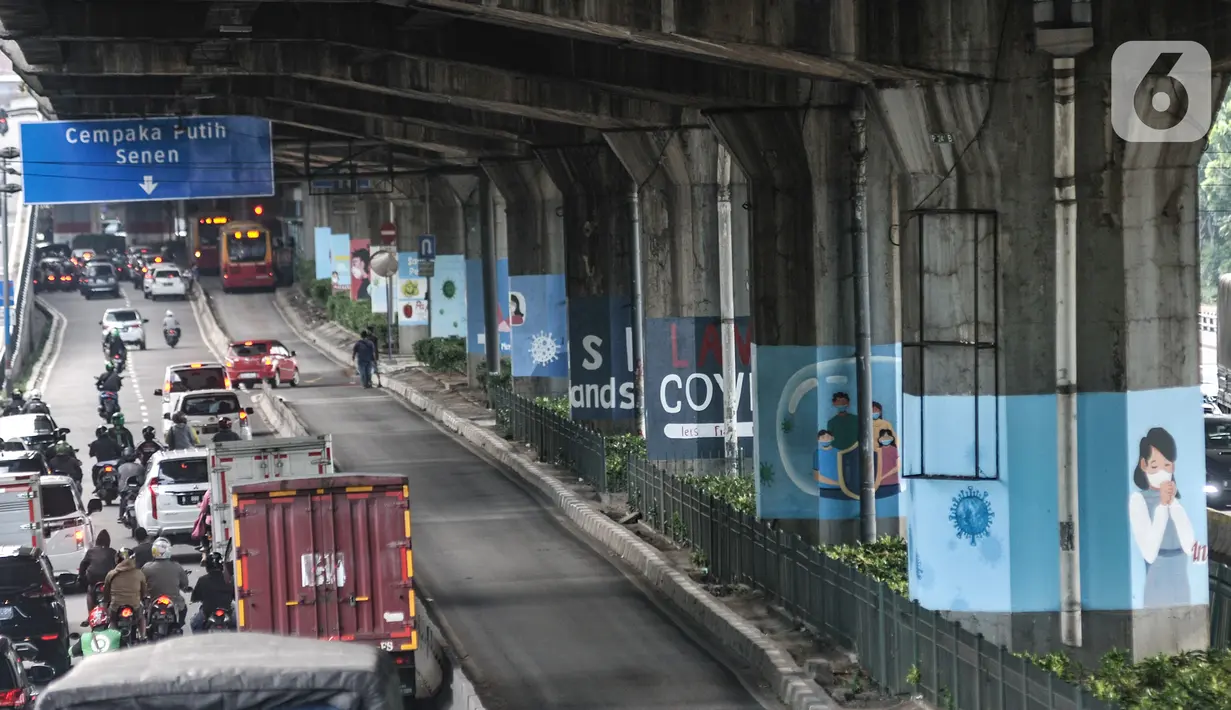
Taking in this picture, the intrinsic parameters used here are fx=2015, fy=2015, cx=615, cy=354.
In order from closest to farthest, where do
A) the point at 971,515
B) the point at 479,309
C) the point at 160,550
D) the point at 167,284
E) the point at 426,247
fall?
the point at 971,515
the point at 160,550
the point at 479,309
the point at 426,247
the point at 167,284

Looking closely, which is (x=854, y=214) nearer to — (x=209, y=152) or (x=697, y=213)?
(x=697, y=213)

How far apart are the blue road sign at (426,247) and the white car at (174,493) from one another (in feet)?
89.6

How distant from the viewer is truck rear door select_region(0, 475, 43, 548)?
2491 cm

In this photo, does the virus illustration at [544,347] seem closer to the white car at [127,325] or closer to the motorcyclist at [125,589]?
Answer: the motorcyclist at [125,589]

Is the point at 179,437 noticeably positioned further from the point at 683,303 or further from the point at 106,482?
the point at 683,303

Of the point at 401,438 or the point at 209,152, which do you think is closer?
the point at 209,152

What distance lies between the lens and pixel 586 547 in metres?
28.8

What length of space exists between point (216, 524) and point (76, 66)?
7786 millimetres

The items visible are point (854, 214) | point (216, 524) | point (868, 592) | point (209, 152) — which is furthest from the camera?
point (209, 152)

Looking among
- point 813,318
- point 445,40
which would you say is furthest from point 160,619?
point 445,40

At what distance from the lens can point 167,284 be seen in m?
89.9

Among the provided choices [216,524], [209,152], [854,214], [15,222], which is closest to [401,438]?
[209,152]

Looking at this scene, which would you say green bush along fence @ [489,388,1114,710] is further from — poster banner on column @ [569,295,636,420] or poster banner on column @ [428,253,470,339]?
poster banner on column @ [428,253,470,339]

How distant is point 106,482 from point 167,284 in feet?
190
